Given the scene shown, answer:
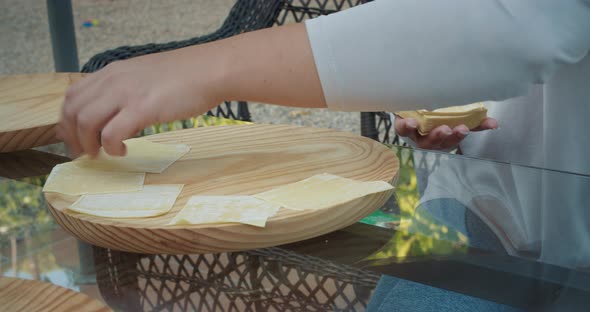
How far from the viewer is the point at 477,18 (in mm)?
606

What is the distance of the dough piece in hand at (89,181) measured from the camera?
0.68m

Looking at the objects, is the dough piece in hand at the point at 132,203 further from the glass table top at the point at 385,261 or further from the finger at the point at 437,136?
the finger at the point at 437,136

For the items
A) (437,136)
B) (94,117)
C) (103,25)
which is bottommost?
(103,25)

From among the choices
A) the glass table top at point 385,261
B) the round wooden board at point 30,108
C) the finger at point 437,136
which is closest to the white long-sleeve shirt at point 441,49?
the glass table top at point 385,261

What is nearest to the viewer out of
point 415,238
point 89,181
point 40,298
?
point 40,298

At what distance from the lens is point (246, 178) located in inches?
28.0

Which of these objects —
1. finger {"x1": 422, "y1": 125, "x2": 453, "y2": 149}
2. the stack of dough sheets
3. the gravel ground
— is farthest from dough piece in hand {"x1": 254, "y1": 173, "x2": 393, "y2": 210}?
the gravel ground

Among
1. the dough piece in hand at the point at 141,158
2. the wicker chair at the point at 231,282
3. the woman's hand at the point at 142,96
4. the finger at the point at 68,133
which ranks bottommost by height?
the wicker chair at the point at 231,282

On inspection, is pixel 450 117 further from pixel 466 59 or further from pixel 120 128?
pixel 120 128

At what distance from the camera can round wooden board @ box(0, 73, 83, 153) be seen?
89 centimetres

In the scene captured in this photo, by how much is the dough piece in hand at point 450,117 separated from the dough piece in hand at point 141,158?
0.33 metres

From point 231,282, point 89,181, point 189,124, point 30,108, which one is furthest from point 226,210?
point 30,108

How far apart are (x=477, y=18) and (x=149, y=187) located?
33cm

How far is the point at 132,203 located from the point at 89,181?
0.10m
